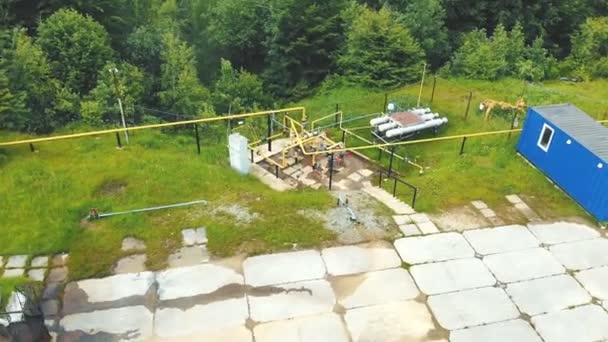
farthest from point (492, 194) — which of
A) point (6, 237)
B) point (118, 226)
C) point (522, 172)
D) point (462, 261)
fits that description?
point (6, 237)

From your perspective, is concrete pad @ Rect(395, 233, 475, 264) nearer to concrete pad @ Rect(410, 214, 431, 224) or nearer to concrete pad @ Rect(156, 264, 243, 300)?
concrete pad @ Rect(410, 214, 431, 224)

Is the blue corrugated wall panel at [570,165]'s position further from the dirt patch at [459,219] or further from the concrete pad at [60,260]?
the concrete pad at [60,260]

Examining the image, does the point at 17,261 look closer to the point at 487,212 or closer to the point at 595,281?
the point at 487,212

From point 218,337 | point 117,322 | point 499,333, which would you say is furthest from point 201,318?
point 499,333

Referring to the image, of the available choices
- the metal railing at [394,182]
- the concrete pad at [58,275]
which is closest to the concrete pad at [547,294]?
the metal railing at [394,182]

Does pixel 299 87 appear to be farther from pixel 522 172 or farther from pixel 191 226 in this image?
pixel 191 226

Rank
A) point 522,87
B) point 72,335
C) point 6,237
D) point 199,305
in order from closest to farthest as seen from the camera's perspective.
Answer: point 72,335, point 199,305, point 6,237, point 522,87
